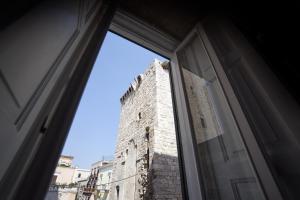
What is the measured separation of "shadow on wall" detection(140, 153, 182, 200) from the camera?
3840mm

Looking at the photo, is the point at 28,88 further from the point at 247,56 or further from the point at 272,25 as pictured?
the point at 272,25

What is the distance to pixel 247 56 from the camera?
826mm

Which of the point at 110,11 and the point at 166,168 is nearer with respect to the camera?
the point at 110,11

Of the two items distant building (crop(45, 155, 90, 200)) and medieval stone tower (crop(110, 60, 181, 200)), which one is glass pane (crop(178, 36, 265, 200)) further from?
medieval stone tower (crop(110, 60, 181, 200))

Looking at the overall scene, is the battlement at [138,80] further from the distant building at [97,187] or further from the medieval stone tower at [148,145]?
the distant building at [97,187]

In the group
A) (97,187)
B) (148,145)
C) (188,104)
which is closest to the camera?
(188,104)

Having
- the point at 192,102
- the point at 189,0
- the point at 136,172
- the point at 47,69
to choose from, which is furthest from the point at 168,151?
the point at 47,69

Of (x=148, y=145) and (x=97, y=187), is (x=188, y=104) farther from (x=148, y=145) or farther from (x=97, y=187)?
(x=97, y=187)

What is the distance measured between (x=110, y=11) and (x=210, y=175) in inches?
45.9

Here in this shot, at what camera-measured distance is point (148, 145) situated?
15.6ft

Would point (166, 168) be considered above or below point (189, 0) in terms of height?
below

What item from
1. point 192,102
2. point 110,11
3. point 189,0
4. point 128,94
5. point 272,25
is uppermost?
point 128,94

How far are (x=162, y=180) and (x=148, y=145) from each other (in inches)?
43.3

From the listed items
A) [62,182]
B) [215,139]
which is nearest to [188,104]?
[215,139]
